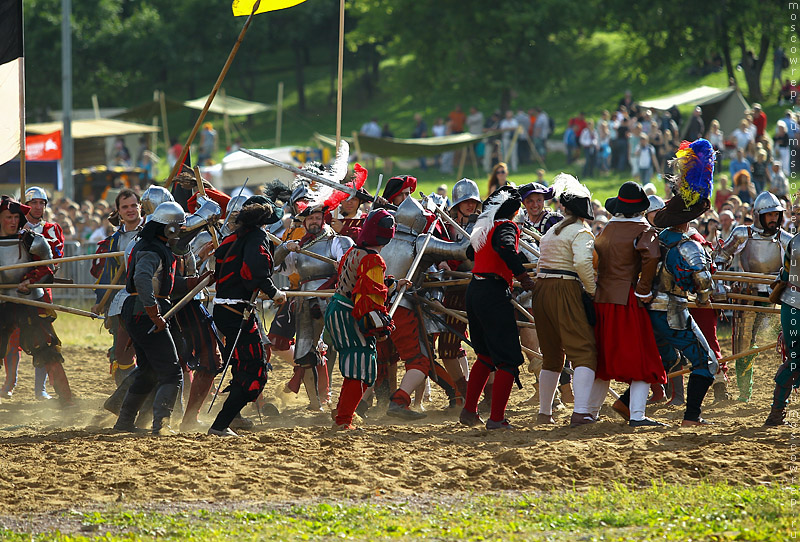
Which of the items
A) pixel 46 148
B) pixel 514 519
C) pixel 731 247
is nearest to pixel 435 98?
pixel 46 148

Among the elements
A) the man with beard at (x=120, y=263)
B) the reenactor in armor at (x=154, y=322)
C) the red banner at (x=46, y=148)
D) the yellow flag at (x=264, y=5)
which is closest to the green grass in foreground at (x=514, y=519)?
the reenactor in armor at (x=154, y=322)

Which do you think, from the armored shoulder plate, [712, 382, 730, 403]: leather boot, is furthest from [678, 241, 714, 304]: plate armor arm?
the armored shoulder plate

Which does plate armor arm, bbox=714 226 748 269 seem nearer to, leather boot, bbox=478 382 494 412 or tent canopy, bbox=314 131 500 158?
leather boot, bbox=478 382 494 412

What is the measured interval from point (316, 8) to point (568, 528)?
4057 cm

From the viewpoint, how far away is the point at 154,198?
8.80 m

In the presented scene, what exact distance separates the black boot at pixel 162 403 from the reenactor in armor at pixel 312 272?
152cm

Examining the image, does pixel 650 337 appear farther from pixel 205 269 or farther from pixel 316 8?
pixel 316 8

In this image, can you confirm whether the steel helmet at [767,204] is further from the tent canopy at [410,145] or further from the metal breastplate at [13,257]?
the tent canopy at [410,145]

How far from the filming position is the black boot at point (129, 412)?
26.9ft

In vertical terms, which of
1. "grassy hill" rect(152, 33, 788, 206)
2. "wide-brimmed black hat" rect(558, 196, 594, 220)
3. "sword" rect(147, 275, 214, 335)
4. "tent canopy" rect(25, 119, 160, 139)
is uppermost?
"grassy hill" rect(152, 33, 788, 206)

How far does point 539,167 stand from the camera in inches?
1106

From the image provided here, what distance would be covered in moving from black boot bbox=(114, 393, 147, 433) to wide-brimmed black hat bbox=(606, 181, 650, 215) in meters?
3.71

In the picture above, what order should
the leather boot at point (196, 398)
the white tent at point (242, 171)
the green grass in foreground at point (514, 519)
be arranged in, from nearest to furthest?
the green grass in foreground at point (514, 519), the leather boot at point (196, 398), the white tent at point (242, 171)

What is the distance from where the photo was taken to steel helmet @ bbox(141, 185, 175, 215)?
8797 millimetres
